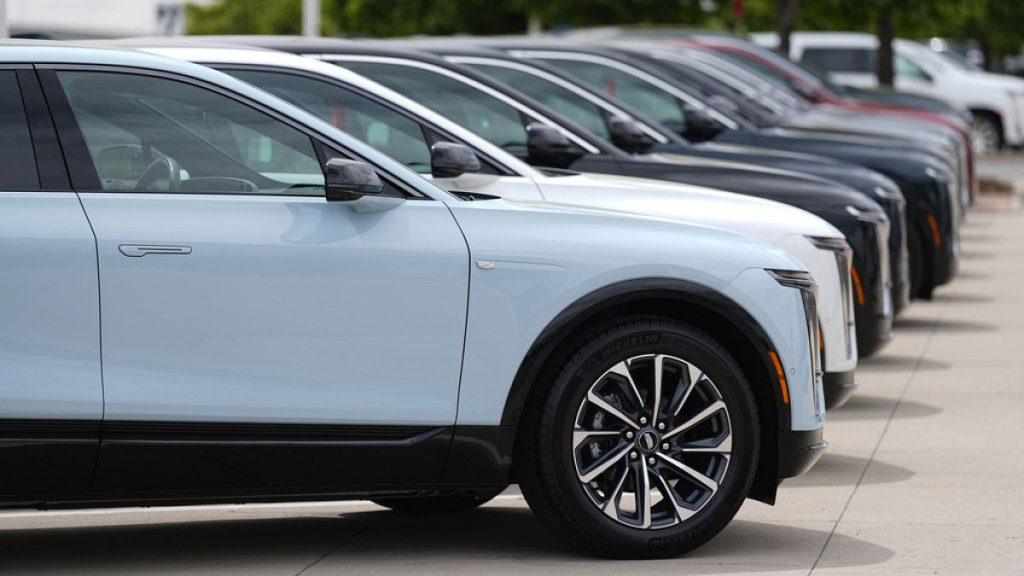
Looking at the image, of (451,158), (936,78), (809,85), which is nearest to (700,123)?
(451,158)

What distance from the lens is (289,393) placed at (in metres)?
5.94

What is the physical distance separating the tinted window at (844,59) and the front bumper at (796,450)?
3184 centimetres

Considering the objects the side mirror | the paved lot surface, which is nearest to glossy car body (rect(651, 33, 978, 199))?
the side mirror

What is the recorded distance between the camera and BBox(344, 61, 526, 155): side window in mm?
9484

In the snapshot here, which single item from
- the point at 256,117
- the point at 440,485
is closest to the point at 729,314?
the point at 440,485

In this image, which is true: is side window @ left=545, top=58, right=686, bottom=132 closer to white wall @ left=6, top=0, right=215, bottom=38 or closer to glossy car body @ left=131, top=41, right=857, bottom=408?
glossy car body @ left=131, top=41, right=857, bottom=408

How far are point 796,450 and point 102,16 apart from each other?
29188 millimetres

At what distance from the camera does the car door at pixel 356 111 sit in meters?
7.96

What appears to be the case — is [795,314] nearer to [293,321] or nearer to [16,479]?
[293,321]

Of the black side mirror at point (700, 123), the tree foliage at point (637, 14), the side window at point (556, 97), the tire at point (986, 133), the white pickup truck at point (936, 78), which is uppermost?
the side window at point (556, 97)

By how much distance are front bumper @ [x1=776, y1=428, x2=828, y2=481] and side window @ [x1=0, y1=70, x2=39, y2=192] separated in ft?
7.92

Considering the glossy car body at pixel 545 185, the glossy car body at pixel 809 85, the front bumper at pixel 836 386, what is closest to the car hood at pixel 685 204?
the glossy car body at pixel 545 185

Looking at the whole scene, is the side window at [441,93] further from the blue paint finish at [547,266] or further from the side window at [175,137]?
the side window at [175,137]

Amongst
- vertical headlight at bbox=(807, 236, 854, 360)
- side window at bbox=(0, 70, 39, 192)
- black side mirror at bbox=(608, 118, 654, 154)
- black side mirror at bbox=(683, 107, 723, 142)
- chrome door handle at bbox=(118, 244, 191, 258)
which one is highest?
side window at bbox=(0, 70, 39, 192)
